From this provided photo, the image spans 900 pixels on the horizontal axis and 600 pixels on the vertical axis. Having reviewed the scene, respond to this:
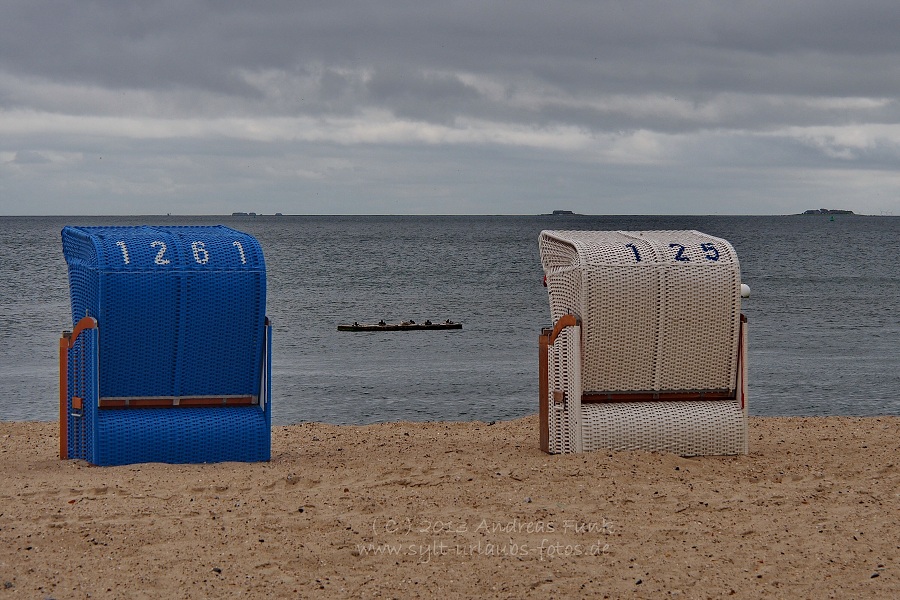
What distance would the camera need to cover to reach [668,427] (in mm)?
10461

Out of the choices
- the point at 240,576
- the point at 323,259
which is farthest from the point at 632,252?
the point at 323,259

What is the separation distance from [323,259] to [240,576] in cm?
8830

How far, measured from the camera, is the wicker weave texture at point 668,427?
10359 millimetres

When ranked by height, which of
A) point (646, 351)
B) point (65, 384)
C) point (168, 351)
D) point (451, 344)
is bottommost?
point (451, 344)

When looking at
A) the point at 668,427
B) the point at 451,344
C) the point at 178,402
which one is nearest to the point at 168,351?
the point at 178,402

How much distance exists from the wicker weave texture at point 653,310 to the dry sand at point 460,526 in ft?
2.79

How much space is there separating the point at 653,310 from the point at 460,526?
3415 mm

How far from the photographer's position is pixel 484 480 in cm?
938

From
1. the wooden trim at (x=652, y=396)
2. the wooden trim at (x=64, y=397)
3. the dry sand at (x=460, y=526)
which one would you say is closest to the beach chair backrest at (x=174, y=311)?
the wooden trim at (x=64, y=397)

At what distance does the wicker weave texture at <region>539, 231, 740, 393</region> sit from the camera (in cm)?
1038

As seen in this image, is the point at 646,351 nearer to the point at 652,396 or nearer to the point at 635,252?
the point at 652,396

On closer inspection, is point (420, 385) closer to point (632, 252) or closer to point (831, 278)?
point (632, 252)

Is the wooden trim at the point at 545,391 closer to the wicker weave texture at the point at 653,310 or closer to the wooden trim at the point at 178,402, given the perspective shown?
the wicker weave texture at the point at 653,310

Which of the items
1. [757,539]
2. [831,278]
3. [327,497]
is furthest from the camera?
[831,278]
